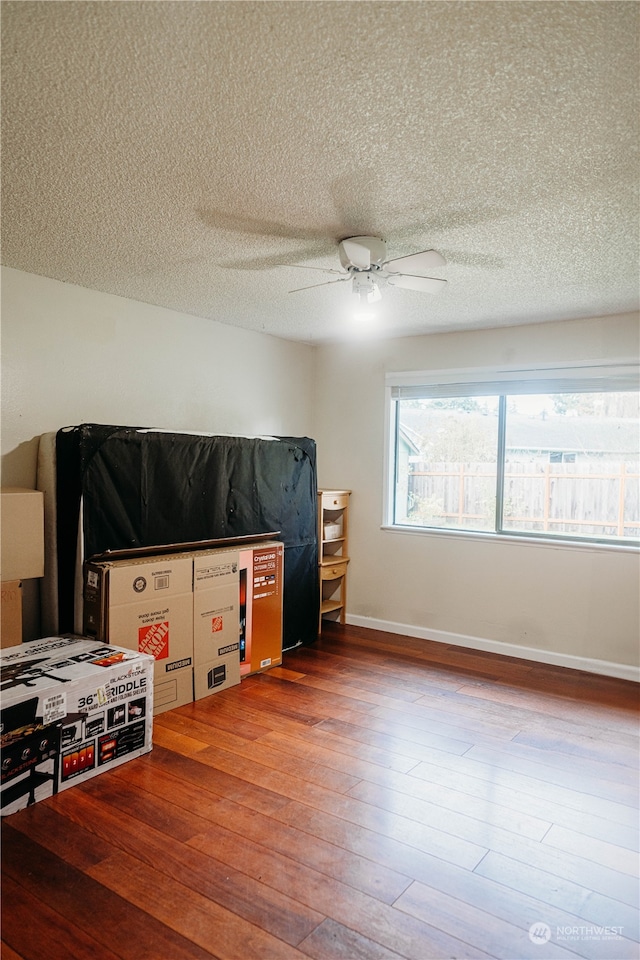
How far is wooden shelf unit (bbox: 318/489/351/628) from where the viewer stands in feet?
16.1

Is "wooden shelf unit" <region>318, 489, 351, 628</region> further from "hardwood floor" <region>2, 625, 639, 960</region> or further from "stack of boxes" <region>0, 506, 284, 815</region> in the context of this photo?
"hardwood floor" <region>2, 625, 639, 960</region>

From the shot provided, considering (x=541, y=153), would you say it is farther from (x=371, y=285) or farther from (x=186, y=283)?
(x=186, y=283)

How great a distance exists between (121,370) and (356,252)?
1.85 meters

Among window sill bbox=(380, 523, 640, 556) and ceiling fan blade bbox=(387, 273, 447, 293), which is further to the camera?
window sill bbox=(380, 523, 640, 556)

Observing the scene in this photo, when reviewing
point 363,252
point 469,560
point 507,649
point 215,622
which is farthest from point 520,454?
point 215,622

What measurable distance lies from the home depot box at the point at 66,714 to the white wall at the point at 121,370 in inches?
42.5

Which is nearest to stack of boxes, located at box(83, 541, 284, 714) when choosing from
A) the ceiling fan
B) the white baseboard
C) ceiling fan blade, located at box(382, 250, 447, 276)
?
the white baseboard

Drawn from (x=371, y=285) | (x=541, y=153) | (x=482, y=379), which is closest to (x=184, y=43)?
(x=541, y=153)

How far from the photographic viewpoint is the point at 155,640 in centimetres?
325

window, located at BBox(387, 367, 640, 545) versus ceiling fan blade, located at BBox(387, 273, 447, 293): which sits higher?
ceiling fan blade, located at BBox(387, 273, 447, 293)

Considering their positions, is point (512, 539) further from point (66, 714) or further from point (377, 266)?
point (66, 714)

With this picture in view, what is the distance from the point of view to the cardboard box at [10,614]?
111 inches

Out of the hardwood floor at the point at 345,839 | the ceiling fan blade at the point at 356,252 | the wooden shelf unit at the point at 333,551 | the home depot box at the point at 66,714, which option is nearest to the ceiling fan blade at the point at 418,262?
the ceiling fan blade at the point at 356,252

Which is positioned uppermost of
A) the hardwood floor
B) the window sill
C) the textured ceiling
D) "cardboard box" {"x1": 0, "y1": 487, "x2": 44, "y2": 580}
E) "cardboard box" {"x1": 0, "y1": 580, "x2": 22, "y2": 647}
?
the textured ceiling
